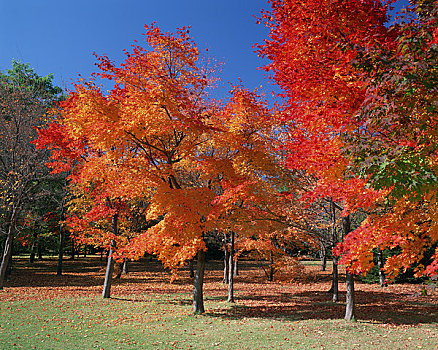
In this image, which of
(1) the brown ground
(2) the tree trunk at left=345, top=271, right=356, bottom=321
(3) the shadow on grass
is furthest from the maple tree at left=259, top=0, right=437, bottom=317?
(3) the shadow on grass

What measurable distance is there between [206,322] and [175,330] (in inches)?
60.8

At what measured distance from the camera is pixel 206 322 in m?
11.3

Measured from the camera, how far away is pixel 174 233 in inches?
437

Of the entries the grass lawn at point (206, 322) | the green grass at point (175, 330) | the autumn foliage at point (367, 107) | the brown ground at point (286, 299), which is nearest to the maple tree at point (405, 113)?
the autumn foliage at point (367, 107)

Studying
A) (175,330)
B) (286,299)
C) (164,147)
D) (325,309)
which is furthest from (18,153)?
(325,309)

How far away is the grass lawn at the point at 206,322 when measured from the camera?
863cm

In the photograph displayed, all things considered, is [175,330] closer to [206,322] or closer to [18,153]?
[206,322]

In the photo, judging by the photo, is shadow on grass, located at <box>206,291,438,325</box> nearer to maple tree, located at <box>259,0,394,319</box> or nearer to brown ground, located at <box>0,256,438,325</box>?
brown ground, located at <box>0,256,438,325</box>

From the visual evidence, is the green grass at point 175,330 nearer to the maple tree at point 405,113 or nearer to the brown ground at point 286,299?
the brown ground at point 286,299

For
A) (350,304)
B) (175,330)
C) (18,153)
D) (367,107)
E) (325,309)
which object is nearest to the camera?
(367,107)

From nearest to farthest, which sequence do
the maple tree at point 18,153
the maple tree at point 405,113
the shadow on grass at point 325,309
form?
the maple tree at point 405,113 < the shadow on grass at point 325,309 < the maple tree at point 18,153

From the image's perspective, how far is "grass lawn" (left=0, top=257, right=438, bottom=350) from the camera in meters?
8.63

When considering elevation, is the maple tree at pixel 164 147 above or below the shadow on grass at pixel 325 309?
above

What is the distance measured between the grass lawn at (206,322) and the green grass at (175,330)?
24 millimetres
